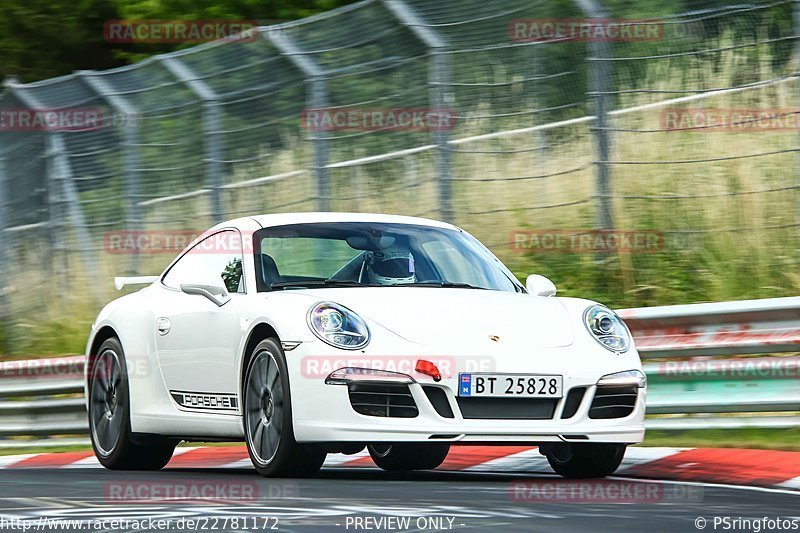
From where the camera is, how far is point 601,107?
11.7m

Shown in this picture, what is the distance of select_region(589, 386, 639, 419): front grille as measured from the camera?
750 cm

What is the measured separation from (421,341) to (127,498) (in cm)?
147

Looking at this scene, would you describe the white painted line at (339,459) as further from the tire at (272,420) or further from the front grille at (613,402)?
the front grille at (613,402)

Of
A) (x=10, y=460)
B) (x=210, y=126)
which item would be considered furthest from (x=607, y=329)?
(x=210, y=126)

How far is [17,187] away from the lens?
55.8 ft

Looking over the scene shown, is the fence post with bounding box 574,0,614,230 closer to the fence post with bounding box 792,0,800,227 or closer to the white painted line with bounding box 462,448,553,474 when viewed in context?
the fence post with bounding box 792,0,800,227

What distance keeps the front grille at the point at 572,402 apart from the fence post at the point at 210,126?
7552 millimetres

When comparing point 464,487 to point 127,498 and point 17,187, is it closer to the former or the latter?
point 127,498

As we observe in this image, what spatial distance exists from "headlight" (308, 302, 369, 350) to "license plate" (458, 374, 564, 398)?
0.50 metres

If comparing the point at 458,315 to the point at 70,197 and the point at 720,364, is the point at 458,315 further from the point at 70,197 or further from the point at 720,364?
the point at 70,197

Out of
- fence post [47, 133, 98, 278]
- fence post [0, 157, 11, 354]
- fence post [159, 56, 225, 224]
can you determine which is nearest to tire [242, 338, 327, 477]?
fence post [159, 56, 225, 224]

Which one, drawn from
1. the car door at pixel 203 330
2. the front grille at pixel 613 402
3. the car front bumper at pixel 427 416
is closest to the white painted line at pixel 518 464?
the front grille at pixel 613 402

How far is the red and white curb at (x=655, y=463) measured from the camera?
756cm

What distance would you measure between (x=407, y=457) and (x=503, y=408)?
200 centimetres
